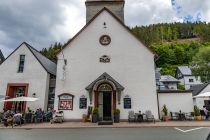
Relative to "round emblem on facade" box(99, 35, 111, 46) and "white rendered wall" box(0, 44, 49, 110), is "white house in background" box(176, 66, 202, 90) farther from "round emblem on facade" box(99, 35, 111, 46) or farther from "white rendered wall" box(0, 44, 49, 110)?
"white rendered wall" box(0, 44, 49, 110)

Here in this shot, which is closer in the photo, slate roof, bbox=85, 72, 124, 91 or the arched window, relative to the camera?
slate roof, bbox=85, 72, 124, 91

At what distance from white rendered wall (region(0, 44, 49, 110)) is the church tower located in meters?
8.67

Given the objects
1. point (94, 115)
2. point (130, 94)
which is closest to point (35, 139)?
point (94, 115)

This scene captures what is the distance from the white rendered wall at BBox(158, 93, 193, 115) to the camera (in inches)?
835

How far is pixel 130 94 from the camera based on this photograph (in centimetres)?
2017

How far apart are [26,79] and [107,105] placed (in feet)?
32.8

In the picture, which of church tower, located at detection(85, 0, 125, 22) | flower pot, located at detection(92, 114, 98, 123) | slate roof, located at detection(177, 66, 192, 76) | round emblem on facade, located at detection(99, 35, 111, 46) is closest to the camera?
flower pot, located at detection(92, 114, 98, 123)

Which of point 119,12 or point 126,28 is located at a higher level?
point 119,12

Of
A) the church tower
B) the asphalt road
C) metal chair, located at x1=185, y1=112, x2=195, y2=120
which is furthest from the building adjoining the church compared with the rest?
the asphalt road

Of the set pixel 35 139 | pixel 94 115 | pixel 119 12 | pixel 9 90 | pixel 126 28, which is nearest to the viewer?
pixel 35 139

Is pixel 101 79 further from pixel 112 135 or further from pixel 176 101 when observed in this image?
pixel 112 135

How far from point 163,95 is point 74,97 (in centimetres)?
948

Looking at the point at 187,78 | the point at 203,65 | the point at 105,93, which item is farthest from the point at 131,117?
the point at 187,78

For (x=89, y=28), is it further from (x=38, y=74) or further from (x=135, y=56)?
(x=38, y=74)
